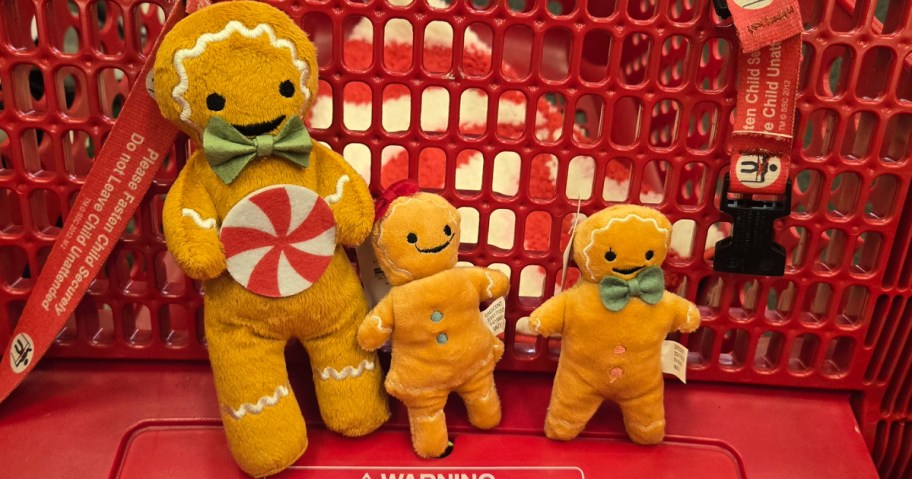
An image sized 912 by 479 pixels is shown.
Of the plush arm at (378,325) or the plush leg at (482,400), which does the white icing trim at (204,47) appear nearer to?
the plush arm at (378,325)

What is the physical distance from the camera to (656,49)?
0.58 m

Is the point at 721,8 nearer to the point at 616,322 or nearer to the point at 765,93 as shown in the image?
the point at 765,93

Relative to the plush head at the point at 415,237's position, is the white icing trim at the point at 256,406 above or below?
below

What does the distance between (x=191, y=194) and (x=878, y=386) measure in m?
0.65

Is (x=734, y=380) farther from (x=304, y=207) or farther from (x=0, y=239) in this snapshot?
(x=0, y=239)

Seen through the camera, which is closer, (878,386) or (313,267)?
(313,267)

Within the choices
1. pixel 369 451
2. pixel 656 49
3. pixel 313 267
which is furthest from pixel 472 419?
pixel 656 49

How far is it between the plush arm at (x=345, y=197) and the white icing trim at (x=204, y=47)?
9 centimetres

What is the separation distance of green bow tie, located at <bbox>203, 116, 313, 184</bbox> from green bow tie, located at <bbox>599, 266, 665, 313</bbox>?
25 cm

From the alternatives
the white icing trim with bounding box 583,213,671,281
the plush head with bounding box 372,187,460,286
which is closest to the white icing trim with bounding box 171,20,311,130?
the plush head with bounding box 372,187,460,286

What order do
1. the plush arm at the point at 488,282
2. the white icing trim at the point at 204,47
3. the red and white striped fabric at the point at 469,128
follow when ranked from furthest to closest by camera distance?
the red and white striped fabric at the point at 469,128 < the plush arm at the point at 488,282 < the white icing trim at the point at 204,47

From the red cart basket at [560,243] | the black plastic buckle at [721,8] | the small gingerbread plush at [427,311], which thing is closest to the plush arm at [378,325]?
the small gingerbread plush at [427,311]

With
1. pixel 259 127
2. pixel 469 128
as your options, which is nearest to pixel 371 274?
pixel 259 127

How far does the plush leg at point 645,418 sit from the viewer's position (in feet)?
2.05
